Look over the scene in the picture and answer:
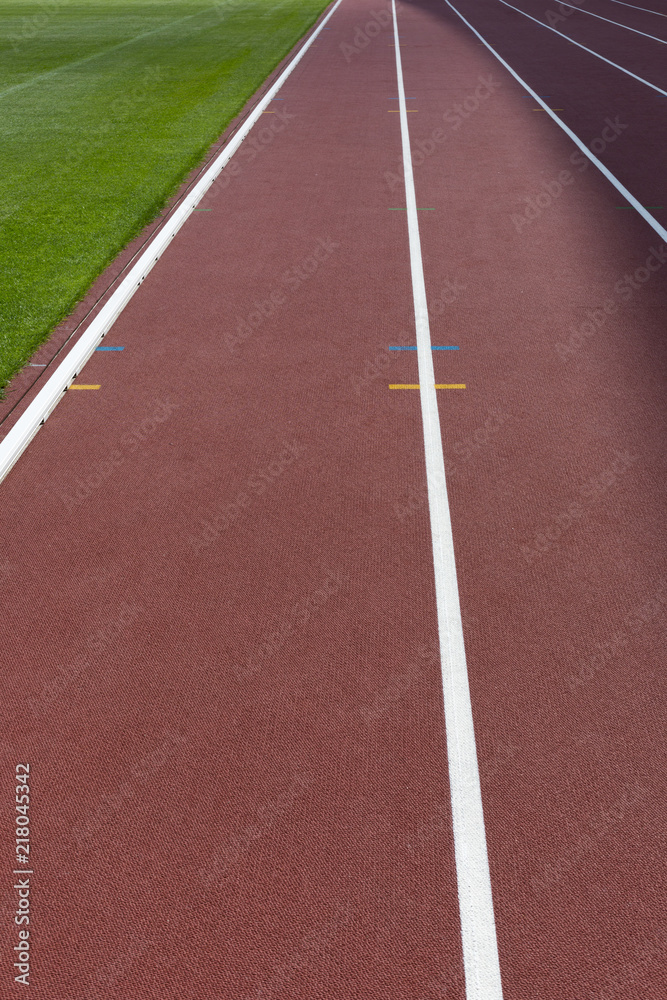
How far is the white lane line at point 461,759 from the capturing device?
3088 mm

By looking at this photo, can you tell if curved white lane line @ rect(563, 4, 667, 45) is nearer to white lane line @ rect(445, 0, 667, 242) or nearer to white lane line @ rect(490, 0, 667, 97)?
white lane line @ rect(490, 0, 667, 97)

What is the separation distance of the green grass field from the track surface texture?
1156 millimetres

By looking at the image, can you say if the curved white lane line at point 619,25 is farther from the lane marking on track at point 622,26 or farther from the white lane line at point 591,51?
the white lane line at point 591,51

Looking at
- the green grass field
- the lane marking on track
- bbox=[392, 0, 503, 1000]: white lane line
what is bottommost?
the green grass field

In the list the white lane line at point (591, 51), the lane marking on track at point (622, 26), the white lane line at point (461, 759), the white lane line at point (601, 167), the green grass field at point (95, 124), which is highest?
the lane marking on track at point (622, 26)

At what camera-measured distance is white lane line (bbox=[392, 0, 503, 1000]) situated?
3.09 metres

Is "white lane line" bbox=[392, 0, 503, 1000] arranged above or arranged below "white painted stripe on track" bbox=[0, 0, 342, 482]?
above

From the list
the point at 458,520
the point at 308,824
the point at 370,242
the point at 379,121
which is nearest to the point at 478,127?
the point at 379,121

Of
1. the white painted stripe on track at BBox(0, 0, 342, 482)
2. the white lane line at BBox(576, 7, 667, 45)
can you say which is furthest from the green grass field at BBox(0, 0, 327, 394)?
the white lane line at BBox(576, 7, 667, 45)

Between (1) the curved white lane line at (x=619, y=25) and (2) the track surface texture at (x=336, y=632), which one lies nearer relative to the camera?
(2) the track surface texture at (x=336, y=632)

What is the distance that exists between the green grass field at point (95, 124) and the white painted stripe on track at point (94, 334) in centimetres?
39

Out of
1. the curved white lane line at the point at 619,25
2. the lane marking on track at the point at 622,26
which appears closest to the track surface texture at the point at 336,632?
the lane marking on track at the point at 622,26

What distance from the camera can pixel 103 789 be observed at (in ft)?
12.0

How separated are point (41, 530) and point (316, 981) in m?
3.27
